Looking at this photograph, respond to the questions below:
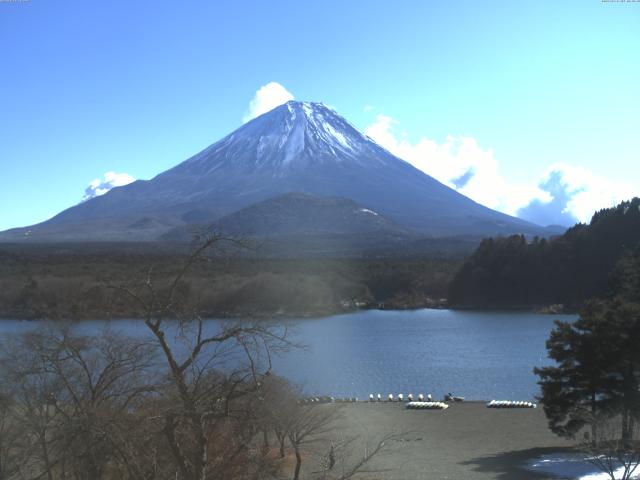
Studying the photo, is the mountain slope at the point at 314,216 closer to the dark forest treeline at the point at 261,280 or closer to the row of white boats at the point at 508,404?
the dark forest treeline at the point at 261,280

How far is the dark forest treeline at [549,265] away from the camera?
45125 millimetres

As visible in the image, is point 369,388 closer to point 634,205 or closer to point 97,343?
point 97,343

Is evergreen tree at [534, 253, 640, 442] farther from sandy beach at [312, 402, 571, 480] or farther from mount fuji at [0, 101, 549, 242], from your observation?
mount fuji at [0, 101, 549, 242]

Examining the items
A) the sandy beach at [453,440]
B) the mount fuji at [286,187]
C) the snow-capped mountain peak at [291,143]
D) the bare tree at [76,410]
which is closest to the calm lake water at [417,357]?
the sandy beach at [453,440]

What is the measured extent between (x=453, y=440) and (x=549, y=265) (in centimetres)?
3717

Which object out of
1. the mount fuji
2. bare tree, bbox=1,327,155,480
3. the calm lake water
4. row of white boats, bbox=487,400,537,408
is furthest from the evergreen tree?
the mount fuji

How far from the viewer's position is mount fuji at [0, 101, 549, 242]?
257ft

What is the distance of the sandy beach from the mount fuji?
192 feet

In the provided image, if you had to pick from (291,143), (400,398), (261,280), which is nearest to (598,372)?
(400,398)

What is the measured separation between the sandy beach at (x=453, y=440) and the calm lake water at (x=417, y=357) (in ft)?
5.55

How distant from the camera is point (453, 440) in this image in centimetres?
1235

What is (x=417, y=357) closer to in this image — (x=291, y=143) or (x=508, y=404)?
(x=508, y=404)

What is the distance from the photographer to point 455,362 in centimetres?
2239

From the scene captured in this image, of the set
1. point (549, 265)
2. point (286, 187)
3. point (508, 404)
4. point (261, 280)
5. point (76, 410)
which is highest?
point (286, 187)
